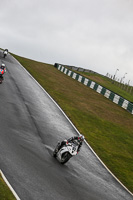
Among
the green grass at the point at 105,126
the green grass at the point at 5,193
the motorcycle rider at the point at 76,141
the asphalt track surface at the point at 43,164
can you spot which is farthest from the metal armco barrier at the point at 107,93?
the green grass at the point at 5,193

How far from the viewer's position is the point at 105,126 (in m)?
26.8

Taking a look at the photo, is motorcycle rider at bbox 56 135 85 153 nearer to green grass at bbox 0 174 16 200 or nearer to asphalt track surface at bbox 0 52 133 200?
asphalt track surface at bbox 0 52 133 200

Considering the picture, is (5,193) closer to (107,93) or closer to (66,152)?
(66,152)

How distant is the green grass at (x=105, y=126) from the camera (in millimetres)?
18844

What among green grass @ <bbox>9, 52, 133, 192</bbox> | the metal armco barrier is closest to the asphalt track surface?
green grass @ <bbox>9, 52, 133, 192</bbox>

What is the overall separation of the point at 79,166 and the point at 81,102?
1862 centimetres

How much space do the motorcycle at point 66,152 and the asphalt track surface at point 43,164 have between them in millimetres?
304

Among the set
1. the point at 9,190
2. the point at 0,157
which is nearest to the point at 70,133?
the point at 0,157

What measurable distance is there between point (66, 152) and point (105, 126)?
43.2 feet

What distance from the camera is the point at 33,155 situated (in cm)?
1384

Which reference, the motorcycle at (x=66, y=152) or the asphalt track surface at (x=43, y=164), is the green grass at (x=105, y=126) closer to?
the asphalt track surface at (x=43, y=164)

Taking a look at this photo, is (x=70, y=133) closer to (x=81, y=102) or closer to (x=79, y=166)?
(x=79, y=166)

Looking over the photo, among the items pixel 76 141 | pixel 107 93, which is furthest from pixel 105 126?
pixel 107 93

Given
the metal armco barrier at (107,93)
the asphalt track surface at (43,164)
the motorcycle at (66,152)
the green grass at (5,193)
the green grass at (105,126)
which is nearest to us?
the green grass at (5,193)
